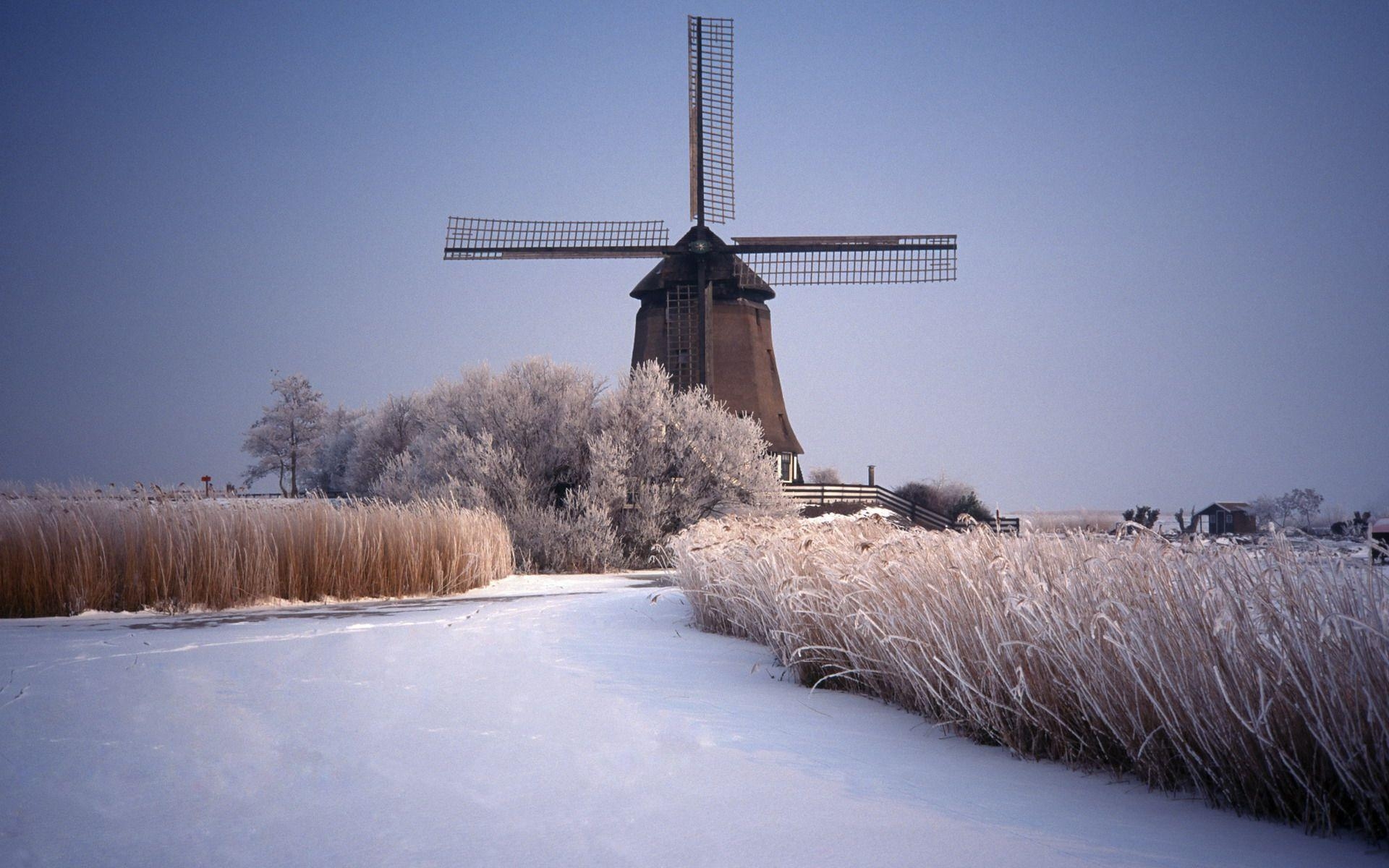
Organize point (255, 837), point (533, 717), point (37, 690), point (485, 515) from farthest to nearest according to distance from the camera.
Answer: point (485, 515) < point (37, 690) < point (533, 717) < point (255, 837)

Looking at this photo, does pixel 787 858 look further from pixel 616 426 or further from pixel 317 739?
pixel 616 426

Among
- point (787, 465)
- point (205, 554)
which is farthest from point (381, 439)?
point (205, 554)

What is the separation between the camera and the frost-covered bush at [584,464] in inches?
499

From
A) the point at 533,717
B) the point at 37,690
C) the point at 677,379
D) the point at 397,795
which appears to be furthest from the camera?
the point at 677,379

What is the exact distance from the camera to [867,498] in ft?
85.3

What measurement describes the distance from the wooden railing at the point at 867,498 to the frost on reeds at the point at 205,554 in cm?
1340

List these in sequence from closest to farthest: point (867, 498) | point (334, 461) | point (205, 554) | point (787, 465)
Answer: point (205, 554)
point (787, 465)
point (867, 498)
point (334, 461)

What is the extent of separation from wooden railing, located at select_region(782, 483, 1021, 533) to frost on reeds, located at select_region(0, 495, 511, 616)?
527 inches

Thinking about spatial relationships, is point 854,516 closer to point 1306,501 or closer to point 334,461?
point 1306,501

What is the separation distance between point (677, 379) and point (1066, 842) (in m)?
18.9

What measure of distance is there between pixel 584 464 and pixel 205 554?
673 centimetres

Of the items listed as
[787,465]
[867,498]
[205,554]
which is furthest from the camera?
[867,498]

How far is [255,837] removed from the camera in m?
2.28

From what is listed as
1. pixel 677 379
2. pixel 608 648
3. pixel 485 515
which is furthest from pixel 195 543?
pixel 677 379
